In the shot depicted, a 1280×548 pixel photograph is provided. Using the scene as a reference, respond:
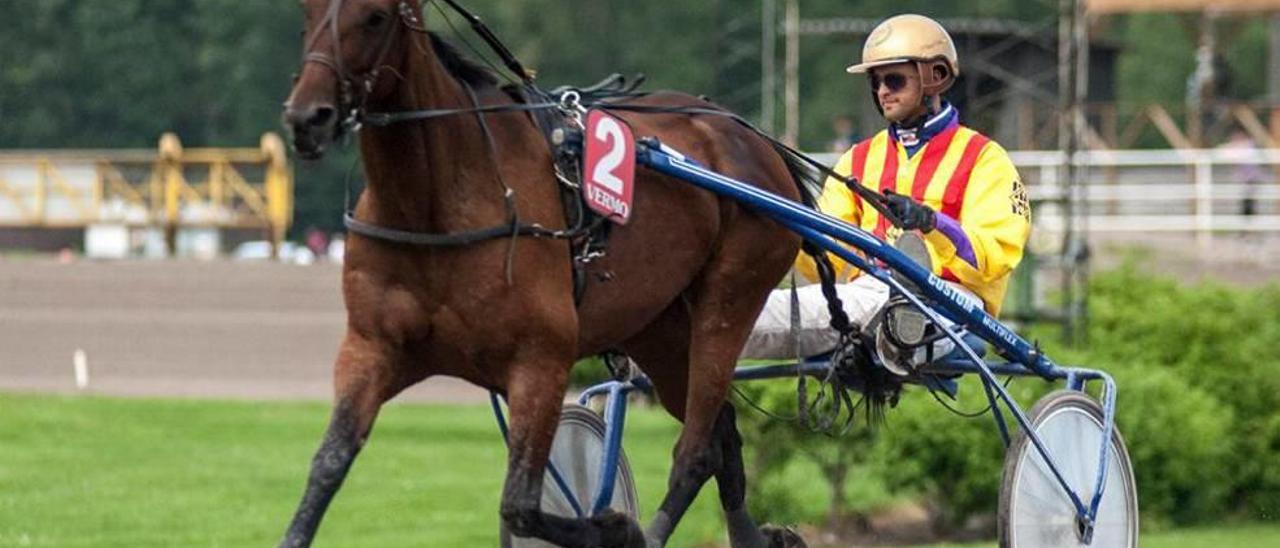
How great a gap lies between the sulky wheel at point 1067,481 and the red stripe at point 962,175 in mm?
601

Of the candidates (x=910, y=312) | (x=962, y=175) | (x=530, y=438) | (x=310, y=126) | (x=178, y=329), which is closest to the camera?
(x=310, y=126)

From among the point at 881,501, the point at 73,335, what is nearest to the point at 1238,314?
the point at 881,501

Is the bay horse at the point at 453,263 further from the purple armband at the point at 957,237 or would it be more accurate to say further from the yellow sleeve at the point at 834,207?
the yellow sleeve at the point at 834,207

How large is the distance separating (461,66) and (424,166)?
0.41 meters

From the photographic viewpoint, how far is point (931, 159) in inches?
277

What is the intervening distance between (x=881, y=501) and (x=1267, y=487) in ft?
6.32

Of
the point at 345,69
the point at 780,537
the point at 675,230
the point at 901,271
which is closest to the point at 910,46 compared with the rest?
the point at 901,271

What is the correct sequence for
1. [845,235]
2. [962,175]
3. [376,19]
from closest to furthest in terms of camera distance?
[376,19] < [845,235] < [962,175]

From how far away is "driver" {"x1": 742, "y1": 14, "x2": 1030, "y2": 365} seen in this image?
6836mm

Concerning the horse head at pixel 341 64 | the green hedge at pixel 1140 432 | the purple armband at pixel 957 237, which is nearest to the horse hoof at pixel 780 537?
the purple armband at pixel 957 237

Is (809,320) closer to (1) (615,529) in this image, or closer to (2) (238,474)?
(1) (615,529)

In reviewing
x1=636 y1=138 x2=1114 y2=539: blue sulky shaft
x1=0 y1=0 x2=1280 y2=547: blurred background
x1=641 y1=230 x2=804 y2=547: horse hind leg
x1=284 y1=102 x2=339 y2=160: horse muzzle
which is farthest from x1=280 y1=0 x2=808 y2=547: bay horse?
x1=0 y1=0 x2=1280 y2=547: blurred background

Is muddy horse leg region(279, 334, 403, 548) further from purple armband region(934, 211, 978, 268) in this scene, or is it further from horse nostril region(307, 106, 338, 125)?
purple armband region(934, 211, 978, 268)

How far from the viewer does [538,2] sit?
160ft
